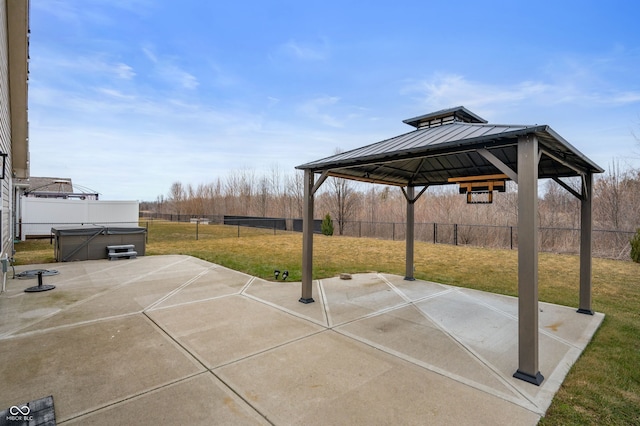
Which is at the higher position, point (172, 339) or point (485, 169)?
point (485, 169)

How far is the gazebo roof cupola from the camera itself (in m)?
5.32

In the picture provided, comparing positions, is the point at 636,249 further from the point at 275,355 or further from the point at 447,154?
the point at 275,355

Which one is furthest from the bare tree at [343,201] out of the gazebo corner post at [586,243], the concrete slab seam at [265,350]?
the concrete slab seam at [265,350]

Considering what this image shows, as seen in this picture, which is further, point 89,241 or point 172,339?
point 89,241

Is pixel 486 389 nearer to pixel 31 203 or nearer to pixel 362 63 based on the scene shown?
pixel 362 63

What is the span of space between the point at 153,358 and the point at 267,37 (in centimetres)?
1253

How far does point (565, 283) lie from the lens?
7039 millimetres

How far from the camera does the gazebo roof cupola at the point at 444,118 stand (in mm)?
5316

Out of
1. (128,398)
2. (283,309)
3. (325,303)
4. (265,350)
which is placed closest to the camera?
(128,398)

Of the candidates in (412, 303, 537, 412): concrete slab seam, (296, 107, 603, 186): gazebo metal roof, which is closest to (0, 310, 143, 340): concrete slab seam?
(296, 107, 603, 186): gazebo metal roof

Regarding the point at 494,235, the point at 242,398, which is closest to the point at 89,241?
the point at 242,398

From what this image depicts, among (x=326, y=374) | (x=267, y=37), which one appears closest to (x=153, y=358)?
(x=326, y=374)

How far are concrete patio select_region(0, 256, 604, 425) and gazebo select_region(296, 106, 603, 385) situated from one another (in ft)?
2.11

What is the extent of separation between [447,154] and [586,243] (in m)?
A: 3.20
